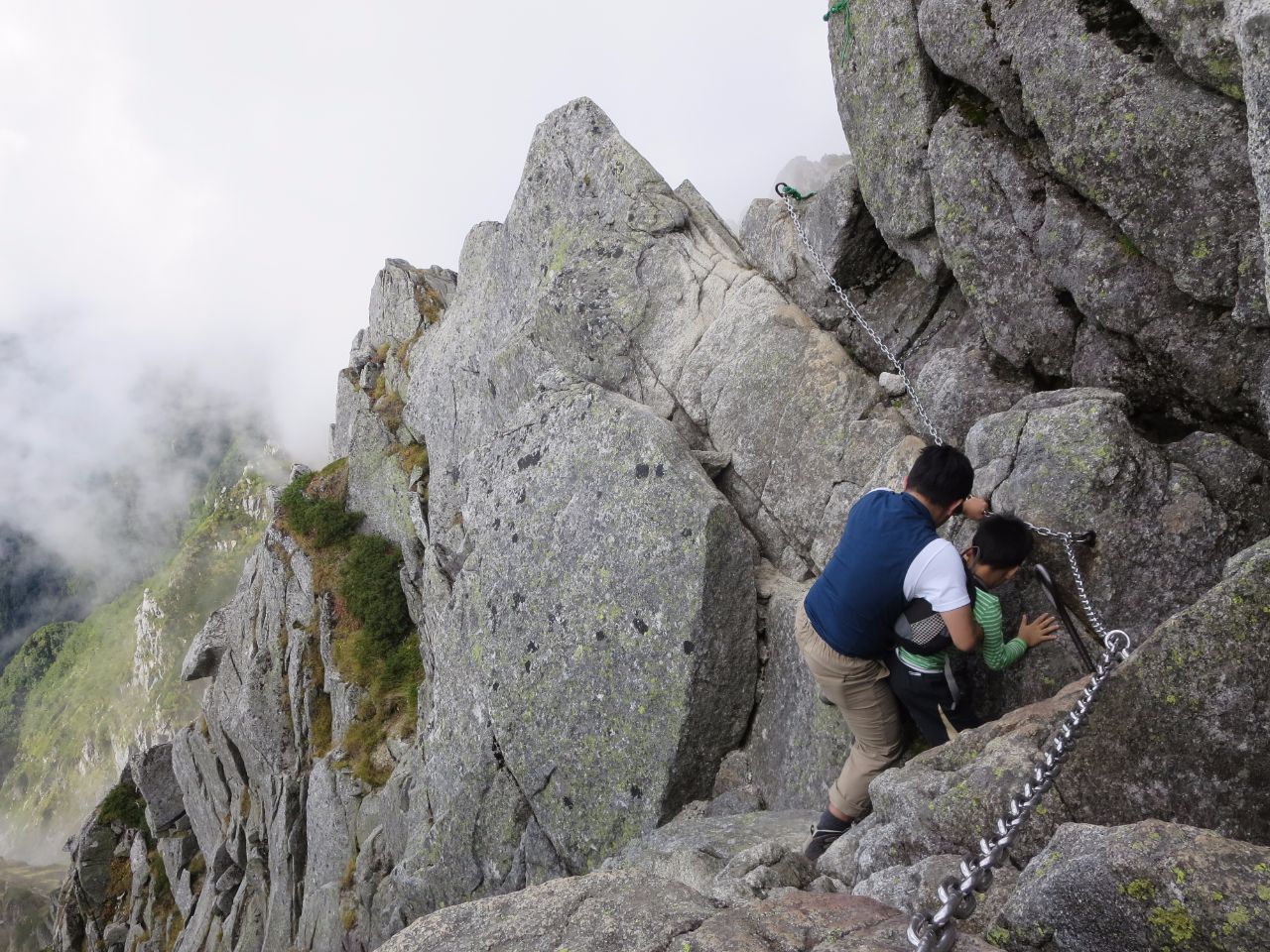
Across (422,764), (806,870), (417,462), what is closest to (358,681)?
(417,462)

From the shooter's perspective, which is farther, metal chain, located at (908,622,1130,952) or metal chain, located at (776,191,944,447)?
metal chain, located at (776,191,944,447)

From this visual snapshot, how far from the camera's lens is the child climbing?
9.39 m

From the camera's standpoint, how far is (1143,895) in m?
4.52

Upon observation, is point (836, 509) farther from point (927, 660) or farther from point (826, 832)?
point (826, 832)

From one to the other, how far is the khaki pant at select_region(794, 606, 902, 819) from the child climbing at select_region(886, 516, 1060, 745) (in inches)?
15.0

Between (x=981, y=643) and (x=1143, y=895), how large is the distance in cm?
524

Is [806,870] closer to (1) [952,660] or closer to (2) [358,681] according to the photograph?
(1) [952,660]

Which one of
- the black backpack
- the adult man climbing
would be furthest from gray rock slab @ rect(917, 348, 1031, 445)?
the black backpack

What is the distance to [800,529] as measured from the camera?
14.9 m

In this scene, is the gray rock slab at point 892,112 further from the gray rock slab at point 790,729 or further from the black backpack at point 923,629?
the black backpack at point 923,629

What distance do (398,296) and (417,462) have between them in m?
10.5

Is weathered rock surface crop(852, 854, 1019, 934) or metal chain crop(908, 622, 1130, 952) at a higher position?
metal chain crop(908, 622, 1130, 952)

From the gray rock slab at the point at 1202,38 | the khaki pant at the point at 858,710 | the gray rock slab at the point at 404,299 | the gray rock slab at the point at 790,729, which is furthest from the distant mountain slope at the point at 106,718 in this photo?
the gray rock slab at the point at 1202,38

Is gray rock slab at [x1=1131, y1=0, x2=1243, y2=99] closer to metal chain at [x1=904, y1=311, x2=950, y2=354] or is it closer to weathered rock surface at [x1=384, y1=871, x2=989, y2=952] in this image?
metal chain at [x1=904, y1=311, x2=950, y2=354]
